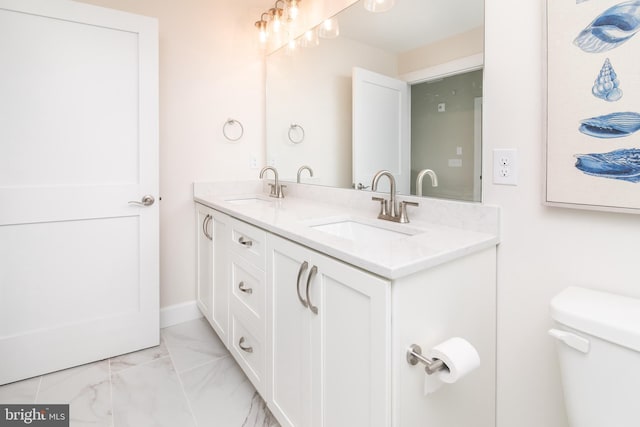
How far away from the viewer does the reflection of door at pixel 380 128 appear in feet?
5.05

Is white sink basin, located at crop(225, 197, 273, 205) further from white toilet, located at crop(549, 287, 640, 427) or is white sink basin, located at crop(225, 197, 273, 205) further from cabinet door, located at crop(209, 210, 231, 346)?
white toilet, located at crop(549, 287, 640, 427)

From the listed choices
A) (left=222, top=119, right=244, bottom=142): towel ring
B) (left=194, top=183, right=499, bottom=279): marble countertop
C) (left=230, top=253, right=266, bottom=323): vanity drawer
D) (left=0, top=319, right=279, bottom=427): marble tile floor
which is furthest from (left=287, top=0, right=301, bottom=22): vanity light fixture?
(left=0, top=319, right=279, bottom=427): marble tile floor

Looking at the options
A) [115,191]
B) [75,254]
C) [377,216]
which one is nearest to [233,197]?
[115,191]

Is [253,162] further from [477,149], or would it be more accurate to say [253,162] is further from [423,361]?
[423,361]

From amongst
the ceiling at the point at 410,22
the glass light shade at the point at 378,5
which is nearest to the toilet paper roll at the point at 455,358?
the ceiling at the point at 410,22

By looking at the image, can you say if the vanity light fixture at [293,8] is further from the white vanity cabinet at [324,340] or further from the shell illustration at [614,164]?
the shell illustration at [614,164]

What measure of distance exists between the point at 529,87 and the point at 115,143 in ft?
6.38

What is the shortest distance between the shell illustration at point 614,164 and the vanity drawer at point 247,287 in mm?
1116

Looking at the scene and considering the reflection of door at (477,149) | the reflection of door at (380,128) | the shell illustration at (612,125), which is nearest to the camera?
the shell illustration at (612,125)

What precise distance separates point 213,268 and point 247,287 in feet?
1.81

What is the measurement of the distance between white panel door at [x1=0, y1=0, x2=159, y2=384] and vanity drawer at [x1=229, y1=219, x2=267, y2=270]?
2.15ft

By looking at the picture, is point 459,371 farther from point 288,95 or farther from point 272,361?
point 288,95

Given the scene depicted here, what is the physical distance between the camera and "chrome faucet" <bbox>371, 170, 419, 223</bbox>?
141 centimetres

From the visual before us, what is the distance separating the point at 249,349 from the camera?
158 centimetres
